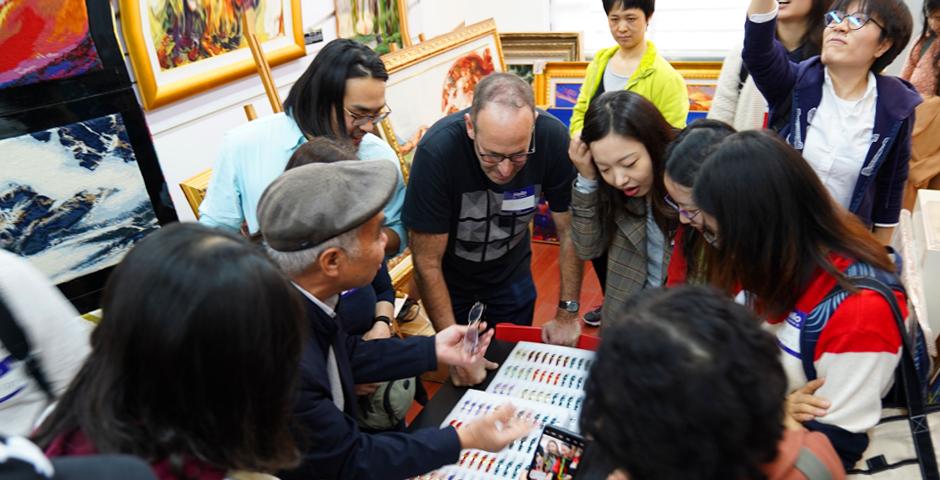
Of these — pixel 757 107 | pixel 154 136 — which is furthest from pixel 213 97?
pixel 757 107

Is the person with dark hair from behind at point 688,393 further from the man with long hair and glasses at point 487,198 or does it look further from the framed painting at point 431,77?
the framed painting at point 431,77

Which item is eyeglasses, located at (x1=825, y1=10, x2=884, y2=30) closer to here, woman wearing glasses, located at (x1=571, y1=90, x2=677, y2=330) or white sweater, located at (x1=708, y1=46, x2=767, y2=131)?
white sweater, located at (x1=708, y1=46, x2=767, y2=131)

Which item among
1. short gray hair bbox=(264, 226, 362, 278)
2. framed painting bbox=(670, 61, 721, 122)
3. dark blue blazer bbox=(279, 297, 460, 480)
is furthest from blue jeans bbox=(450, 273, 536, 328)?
framed painting bbox=(670, 61, 721, 122)

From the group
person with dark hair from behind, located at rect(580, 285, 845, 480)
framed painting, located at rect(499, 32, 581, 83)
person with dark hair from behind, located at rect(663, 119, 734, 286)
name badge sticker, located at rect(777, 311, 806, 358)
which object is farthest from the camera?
framed painting, located at rect(499, 32, 581, 83)

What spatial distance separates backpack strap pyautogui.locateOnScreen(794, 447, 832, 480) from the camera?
92 centimetres

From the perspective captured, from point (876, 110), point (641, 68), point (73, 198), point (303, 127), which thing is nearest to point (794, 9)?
point (876, 110)

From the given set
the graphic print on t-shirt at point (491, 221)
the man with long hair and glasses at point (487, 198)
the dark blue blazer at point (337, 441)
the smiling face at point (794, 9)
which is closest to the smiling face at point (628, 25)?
the smiling face at point (794, 9)

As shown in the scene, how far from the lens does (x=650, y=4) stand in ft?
10.8

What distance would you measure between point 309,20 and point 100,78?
158cm

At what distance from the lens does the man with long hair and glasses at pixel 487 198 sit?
1.97 m

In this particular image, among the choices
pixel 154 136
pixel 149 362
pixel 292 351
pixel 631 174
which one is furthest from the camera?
pixel 154 136

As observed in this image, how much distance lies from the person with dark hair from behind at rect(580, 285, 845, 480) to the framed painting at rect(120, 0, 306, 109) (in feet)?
8.27

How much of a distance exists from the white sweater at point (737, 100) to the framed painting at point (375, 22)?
2.30 meters

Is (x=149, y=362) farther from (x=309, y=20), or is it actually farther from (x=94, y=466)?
(x=309, y=20)
